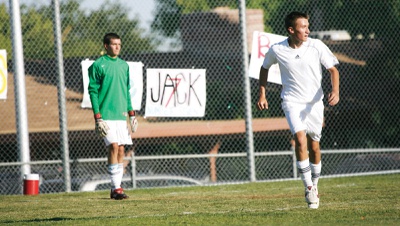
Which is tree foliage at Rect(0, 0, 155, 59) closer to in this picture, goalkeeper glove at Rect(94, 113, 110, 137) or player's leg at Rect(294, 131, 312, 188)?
goalkeeper glove at Rect(94, 113, 110, 137)

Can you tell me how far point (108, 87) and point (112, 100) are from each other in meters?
0.17

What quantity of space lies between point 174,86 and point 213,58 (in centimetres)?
1473

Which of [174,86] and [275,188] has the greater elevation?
[174,86]

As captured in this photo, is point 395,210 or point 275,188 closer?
point 395,210

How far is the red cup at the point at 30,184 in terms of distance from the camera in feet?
45.7

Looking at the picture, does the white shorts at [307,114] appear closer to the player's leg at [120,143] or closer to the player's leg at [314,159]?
the player's leg at [314,159]

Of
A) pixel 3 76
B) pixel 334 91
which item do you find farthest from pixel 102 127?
pixel 3 76

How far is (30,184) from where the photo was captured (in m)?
14.0

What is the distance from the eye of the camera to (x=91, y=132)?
81.7 feet

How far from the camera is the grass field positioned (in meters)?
8.46

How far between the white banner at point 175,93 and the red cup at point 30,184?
2311 mm

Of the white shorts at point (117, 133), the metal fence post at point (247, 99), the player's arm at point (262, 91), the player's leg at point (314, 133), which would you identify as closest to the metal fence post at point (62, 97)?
the white shorts at point (117, 133)

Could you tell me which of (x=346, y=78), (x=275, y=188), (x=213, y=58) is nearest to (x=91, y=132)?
(x=213, y=58)

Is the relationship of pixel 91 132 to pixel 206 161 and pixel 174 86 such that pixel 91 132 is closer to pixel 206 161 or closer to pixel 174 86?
pixel 206 161
